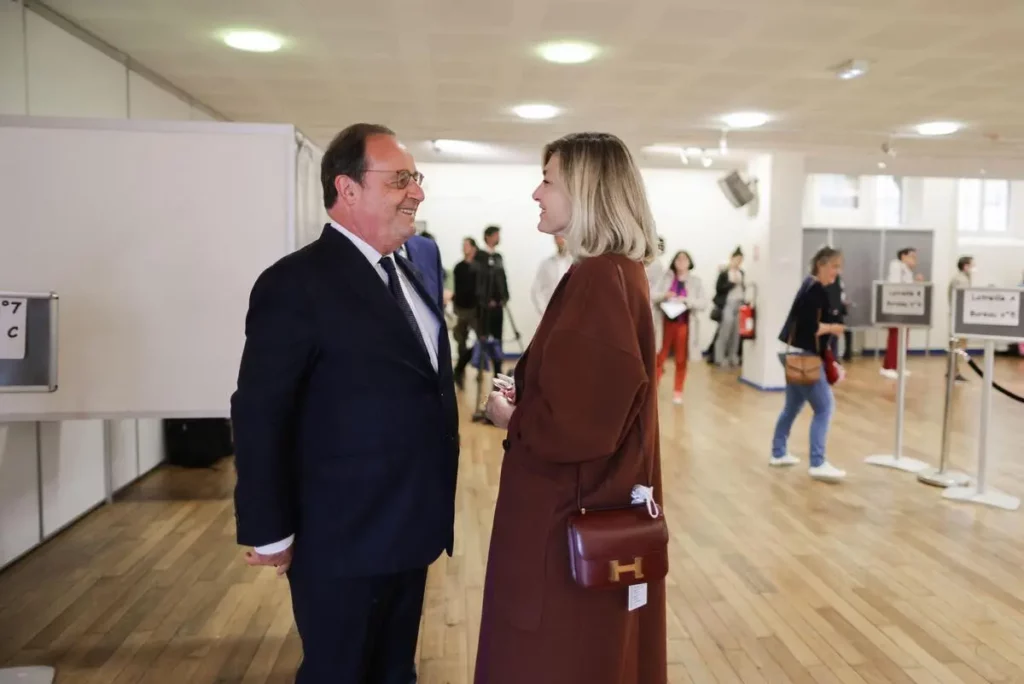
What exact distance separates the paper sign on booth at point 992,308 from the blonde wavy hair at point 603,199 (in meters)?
3.85

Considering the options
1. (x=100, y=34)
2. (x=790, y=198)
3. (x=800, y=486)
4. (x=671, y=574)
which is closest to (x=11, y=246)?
(x=100, y=34)

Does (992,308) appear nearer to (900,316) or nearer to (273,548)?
(900,316)

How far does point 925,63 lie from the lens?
461cm

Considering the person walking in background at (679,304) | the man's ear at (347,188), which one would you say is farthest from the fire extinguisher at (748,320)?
the man's ear at (347,188)

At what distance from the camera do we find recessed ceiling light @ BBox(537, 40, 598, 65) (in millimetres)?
4285

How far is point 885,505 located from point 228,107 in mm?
5499

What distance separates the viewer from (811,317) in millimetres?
4840

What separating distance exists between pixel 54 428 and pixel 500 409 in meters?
3.02

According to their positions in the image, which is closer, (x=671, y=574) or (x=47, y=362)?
(x=47, y=362)

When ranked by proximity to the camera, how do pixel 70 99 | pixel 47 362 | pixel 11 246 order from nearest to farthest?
pixel 47 362, pixel 11 246, pixel 70 99

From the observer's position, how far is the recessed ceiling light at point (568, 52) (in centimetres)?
429

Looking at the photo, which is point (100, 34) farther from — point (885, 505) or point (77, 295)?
point (885, 505)

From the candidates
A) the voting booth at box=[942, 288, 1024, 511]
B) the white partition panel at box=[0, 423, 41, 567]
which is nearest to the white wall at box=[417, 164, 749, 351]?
the voting booth at box=[942, 288, 1024, 511]

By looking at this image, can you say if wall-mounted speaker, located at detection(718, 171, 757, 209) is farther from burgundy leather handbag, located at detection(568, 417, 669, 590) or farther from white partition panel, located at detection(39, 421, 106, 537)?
burgundy leather handbag, located at detection(568, 417, 669, 590)
